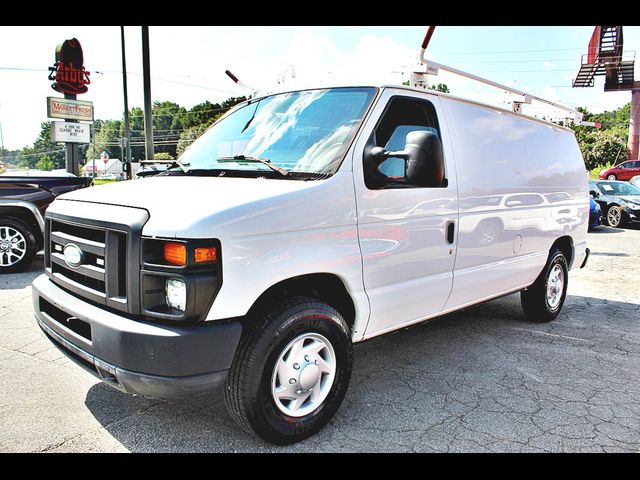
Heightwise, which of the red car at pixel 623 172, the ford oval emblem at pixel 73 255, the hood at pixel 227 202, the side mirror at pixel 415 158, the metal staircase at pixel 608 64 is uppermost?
the metal staircase at pixel 608 64

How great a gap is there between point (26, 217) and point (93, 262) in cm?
588

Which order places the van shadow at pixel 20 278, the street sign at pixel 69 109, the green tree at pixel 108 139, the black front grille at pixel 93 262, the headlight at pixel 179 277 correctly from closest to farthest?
the headlight at pixel 179 277 → the black front grille at pixel 93 262 → the van shadow at pixel 20 278 → the street sign at pixel 69 109 → the green tree at pixel 108 139

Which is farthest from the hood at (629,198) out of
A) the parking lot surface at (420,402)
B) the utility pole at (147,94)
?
the utility pole at (147,94)

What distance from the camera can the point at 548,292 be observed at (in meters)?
5.66

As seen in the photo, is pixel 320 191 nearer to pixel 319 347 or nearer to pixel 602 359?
pixel 319 347

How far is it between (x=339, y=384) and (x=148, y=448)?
3.83ft

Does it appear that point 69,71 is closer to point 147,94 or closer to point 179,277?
point 147,94

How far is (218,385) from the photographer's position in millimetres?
2652

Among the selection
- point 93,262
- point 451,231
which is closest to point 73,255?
point 93,262

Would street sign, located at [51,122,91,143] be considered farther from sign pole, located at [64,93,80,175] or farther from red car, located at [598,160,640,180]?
red car, located at [598,160,640,180]

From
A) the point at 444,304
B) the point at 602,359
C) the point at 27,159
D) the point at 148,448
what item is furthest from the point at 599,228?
the point at 27,159

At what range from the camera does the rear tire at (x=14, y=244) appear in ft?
24.9

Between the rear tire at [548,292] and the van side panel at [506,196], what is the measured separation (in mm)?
247

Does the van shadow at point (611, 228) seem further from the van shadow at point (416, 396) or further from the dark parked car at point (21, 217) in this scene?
the dark parked car at point (21, 217)
